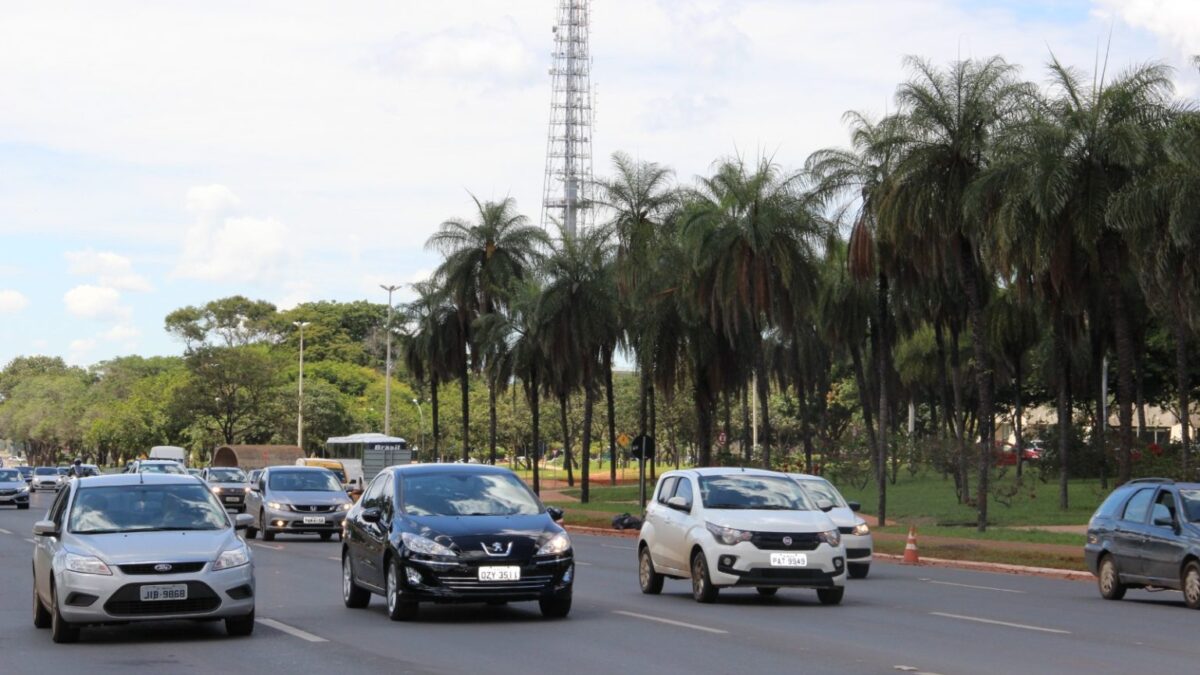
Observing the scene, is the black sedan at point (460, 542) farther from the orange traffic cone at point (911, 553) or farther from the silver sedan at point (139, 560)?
the orange traffic cone at point (911, 553)

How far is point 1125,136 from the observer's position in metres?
36.6

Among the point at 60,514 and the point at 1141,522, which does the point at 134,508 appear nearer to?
the point at 60,514

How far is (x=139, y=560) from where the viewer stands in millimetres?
14734

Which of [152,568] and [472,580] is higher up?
[152,568]

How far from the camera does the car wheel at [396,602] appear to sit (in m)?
17.0

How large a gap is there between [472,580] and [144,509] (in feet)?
10.8

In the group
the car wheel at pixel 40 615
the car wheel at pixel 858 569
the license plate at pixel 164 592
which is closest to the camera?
the license plate at pixel 164 592

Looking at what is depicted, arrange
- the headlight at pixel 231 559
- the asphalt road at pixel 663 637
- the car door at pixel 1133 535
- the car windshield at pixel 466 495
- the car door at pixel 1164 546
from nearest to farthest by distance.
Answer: the asphalt road at pixel 663 637 → the headlight at pixel 231 559 → the car windshield at pixel 466 495 → the car door at pixel 1164 546 → the car door at pixel 1133 535

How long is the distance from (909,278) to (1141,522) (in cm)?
2444

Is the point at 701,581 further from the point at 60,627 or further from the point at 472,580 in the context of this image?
the point at 60,627

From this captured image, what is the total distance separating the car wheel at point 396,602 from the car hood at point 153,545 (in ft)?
6.55

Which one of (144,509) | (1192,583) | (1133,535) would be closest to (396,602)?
(144,509)

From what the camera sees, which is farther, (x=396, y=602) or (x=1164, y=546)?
(x=1164, y=546)

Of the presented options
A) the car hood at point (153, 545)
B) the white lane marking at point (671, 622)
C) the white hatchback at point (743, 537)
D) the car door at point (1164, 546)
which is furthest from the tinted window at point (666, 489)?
the car hood at point (153, 545)
